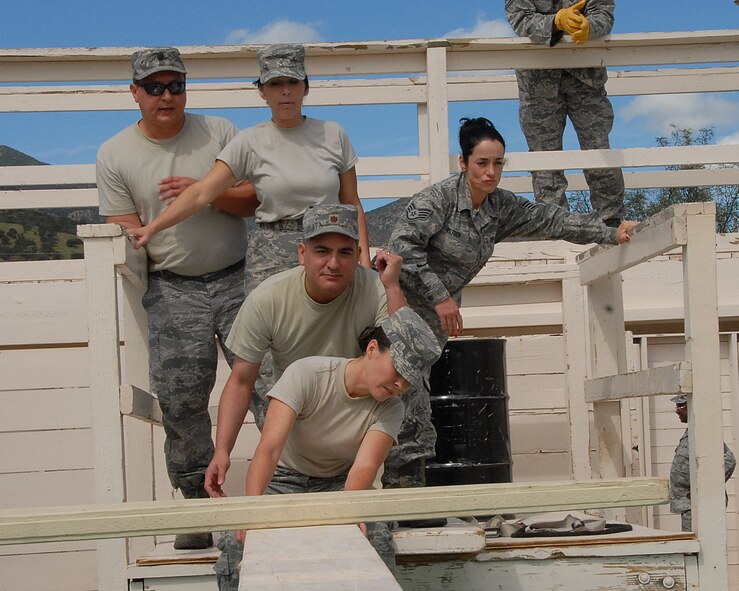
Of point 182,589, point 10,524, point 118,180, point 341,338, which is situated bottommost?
point 182,589

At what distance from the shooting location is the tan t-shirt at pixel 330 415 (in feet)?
12.3

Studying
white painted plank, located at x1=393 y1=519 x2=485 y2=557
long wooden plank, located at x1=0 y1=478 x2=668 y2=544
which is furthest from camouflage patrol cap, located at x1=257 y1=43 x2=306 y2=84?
long wooden plank, located at x1=0 y1=478 x2=668 y2=544

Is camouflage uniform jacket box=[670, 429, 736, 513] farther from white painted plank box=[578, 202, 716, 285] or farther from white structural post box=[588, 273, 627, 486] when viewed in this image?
white painted plank box=[578, 202, 716, 285]

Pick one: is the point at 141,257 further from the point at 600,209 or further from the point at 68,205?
the point at 600,209

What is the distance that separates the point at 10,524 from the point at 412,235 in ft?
7.57

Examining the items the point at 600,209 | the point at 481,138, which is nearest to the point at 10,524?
the point at 481,138

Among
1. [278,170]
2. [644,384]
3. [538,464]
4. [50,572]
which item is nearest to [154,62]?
[278,170]

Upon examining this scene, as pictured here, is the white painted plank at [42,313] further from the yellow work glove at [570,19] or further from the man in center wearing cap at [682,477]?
the man in center wearing cap at [682,477]

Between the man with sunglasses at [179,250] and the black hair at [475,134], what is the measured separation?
0.91 metres

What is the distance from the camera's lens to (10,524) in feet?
9.19

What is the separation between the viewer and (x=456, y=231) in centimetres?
483

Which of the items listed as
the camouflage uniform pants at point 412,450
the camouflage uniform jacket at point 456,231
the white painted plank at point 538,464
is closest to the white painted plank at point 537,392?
the white painted plank at point 538,464

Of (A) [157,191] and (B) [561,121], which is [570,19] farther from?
(A) [157,191]

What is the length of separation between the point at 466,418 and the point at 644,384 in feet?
3.26
